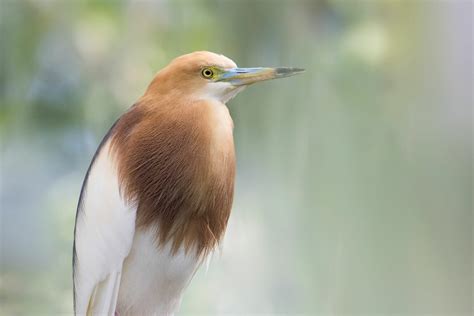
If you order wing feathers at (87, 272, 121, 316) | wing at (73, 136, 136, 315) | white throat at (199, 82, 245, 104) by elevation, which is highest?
white throat at (199, 82, 245, 104)

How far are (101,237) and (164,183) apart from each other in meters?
0.11

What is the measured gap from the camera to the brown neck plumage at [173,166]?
2.65ft

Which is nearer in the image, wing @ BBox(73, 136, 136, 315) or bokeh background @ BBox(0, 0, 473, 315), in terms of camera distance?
wing @ BBox(73, 136, 136, 315)

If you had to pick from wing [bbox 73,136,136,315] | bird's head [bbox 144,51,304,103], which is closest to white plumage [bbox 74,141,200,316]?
wing [bbox 73,136,136,315]

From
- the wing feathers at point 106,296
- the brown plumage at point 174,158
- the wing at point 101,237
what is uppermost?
the brown plumage at point 174,158

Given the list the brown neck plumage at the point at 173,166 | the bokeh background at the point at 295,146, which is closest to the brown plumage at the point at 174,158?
the brown neck plumage at the point at 173,166

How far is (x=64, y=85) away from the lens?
1840mm

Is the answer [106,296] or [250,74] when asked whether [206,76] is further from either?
[106,296]

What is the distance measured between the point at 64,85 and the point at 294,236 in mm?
710

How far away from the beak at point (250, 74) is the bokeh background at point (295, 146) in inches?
36.7

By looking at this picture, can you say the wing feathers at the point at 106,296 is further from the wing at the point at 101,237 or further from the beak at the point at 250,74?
the beak at the point at 250,74

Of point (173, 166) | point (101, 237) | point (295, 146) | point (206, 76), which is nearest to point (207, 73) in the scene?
point (206, 76)

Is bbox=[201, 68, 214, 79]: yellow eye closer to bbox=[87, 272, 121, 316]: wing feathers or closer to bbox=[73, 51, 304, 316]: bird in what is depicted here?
bbox=[73, 51, 304, 316]: bird

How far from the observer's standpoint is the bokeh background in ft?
5.74
